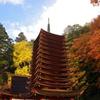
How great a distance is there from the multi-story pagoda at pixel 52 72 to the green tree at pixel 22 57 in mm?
15338

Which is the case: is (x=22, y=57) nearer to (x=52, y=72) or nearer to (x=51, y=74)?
(x=52, y=72)

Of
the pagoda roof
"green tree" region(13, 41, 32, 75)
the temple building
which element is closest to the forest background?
"green tree" region(13, 41, 32, 75)

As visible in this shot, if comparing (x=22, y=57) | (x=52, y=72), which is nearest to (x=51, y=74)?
(x=52, y=72)

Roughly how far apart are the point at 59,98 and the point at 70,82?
2396mm

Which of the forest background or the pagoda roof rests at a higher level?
the forest background

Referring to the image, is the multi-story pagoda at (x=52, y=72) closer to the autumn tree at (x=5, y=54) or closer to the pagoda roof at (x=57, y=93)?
the pagoda roof at (x=57, y=93)

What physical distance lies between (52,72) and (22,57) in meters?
20.5

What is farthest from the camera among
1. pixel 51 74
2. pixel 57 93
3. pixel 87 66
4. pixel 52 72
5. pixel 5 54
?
pixel 5 54

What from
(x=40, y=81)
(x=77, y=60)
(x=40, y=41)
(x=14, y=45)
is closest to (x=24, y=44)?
(x=14, y=45)

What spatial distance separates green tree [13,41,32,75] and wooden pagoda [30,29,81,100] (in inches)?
604

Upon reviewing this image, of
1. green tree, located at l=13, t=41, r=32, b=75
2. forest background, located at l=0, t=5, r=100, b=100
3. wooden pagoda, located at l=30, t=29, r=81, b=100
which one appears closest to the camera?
wooden pagoda, located at l=30, t=29, r=81, b=100

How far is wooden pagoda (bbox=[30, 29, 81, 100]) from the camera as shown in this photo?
45.2 ft

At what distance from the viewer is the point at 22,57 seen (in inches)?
1382

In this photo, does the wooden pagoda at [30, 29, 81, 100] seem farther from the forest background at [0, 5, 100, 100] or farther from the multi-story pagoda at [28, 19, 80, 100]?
the forest background at [0, 5, 100, 100]
